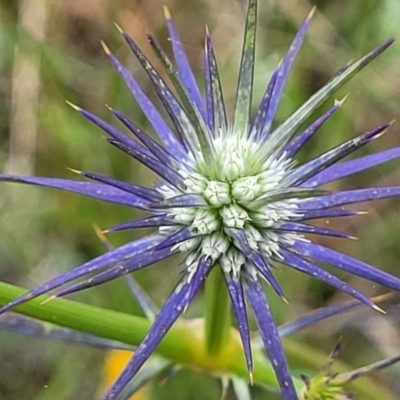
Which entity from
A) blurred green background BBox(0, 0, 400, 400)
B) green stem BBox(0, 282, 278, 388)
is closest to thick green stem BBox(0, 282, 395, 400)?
green stem BBox(0, 282, 278, 388)

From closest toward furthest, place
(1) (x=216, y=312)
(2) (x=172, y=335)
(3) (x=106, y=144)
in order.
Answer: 1. (1) (x=216, y=312)
2. (2) (x=172, y=335)
3. (3) (x=106, y=144)

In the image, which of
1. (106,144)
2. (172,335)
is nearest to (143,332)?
(172,335)

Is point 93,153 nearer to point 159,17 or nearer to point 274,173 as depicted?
point 159,17

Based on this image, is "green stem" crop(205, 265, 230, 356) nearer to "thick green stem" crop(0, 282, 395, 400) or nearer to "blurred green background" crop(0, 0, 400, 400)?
"thick green stem" crop(0, 282, 395, 400)

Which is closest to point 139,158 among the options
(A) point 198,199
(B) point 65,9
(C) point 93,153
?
(A) point 198,199

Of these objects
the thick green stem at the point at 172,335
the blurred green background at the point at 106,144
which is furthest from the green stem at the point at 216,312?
the blurred green background at the point at 106,144

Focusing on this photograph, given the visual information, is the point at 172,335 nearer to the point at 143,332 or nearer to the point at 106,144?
the point at 143,332
